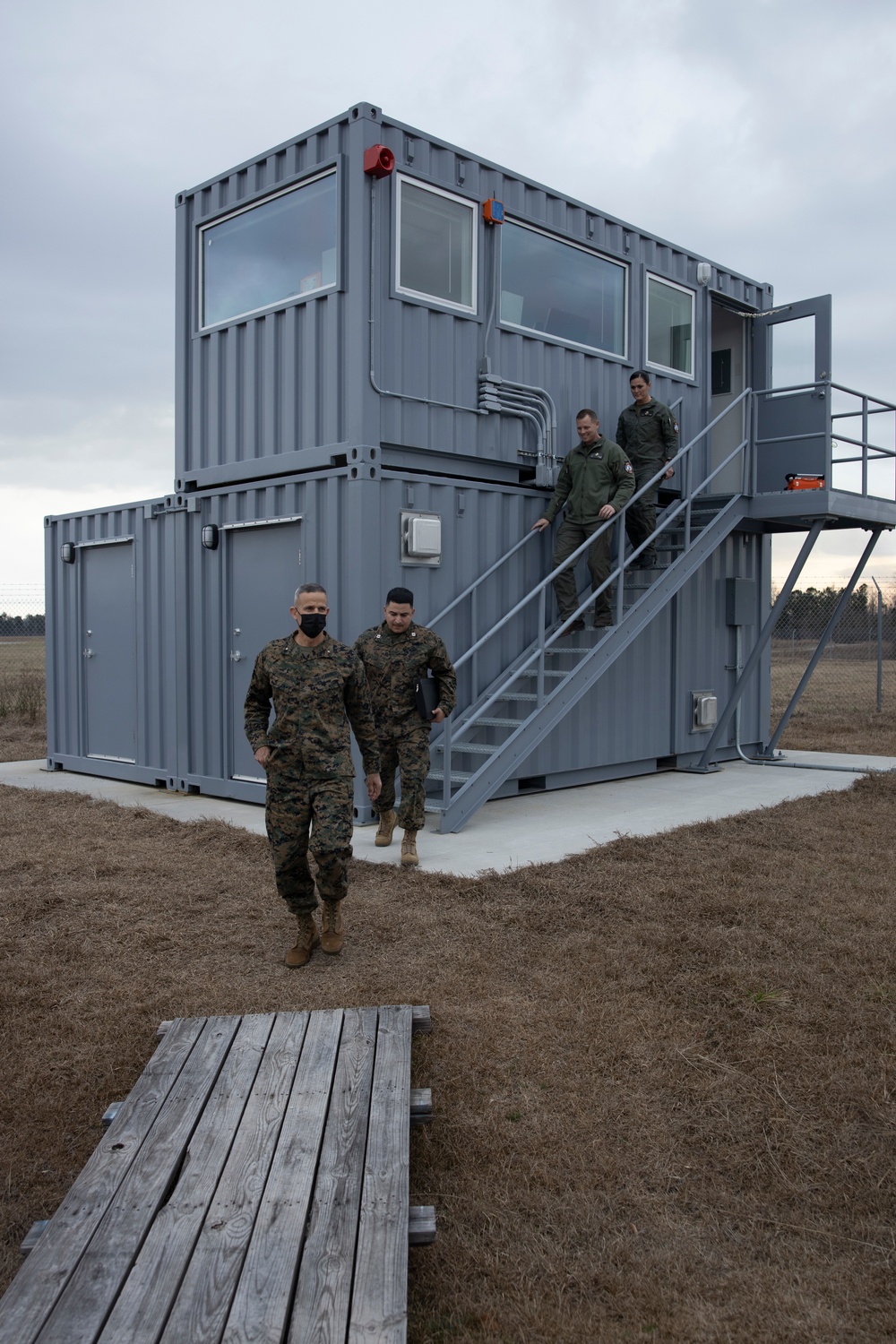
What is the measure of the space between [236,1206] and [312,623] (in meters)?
2.56

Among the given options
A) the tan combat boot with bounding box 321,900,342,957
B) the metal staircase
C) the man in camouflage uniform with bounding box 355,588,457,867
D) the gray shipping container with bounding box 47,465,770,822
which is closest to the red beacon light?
the gray shipping container with bounding box 47,465,770,822

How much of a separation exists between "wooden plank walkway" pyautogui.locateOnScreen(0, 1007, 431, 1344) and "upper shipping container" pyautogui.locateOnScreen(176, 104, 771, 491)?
5.23 metres

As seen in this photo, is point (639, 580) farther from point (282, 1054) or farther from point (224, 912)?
point (282, 1054)

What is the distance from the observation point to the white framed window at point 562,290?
30.3 feet

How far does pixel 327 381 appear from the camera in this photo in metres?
8.24

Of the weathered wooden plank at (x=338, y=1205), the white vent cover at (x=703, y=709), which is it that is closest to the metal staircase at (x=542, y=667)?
the white vent cover at (x=703, y=709)

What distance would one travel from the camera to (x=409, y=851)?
21.6ft

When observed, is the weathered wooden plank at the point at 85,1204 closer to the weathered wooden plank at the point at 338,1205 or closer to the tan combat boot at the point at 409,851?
the weathered wooden plank at the point at 338,1205

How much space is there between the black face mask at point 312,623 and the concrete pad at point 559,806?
218cm

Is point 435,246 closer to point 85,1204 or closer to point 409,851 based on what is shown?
point 409,851

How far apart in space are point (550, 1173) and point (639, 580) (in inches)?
294

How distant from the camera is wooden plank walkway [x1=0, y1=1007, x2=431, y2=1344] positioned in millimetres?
2385

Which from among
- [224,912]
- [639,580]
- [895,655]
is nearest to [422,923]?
[224,912]

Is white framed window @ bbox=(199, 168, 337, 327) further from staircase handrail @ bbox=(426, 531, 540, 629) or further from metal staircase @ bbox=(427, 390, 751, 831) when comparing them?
metal staircase @ bbox=(427, 390, 751, 831)
